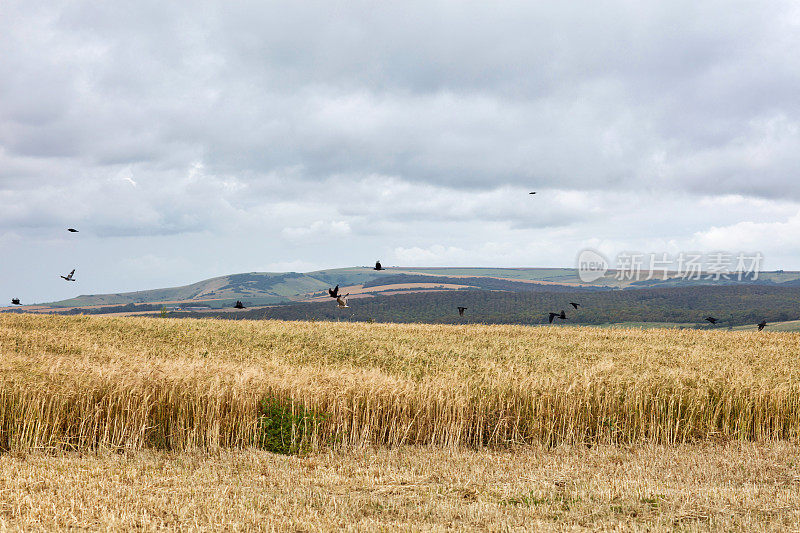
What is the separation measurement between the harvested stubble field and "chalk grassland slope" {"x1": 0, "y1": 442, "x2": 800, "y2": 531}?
4cm

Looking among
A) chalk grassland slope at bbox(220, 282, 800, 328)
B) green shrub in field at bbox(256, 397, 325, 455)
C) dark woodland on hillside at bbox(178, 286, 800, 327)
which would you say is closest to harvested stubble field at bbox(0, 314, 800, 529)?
green shrub in field at bbox(256, 397, 325, 455)

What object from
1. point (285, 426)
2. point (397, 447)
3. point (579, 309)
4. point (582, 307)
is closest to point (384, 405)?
point (397, 447)

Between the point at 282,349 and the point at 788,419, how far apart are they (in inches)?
694

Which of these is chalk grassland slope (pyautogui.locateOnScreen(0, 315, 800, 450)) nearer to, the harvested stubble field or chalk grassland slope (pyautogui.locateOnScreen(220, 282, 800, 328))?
the harvested stubble field

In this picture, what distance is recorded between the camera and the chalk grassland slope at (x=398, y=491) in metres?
7.14

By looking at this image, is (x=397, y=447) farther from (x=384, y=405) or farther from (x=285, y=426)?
(x=285, y=426)

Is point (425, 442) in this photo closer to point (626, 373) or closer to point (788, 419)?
point (626, 373)

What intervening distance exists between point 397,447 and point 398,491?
3.21m

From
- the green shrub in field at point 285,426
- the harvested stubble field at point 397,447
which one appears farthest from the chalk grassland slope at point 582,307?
the green shrub in field at point 285,426

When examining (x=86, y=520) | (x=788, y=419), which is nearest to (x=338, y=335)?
(x=788, y=419)

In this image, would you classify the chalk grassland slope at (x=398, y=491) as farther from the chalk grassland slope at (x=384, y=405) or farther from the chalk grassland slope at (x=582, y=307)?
the chalk grassland slope at (x=582, y=307)

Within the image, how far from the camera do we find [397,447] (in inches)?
463

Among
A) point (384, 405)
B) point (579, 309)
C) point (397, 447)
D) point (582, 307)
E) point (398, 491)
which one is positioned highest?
point (384, 405)

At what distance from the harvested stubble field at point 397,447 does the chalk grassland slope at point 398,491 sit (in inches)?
1.6
